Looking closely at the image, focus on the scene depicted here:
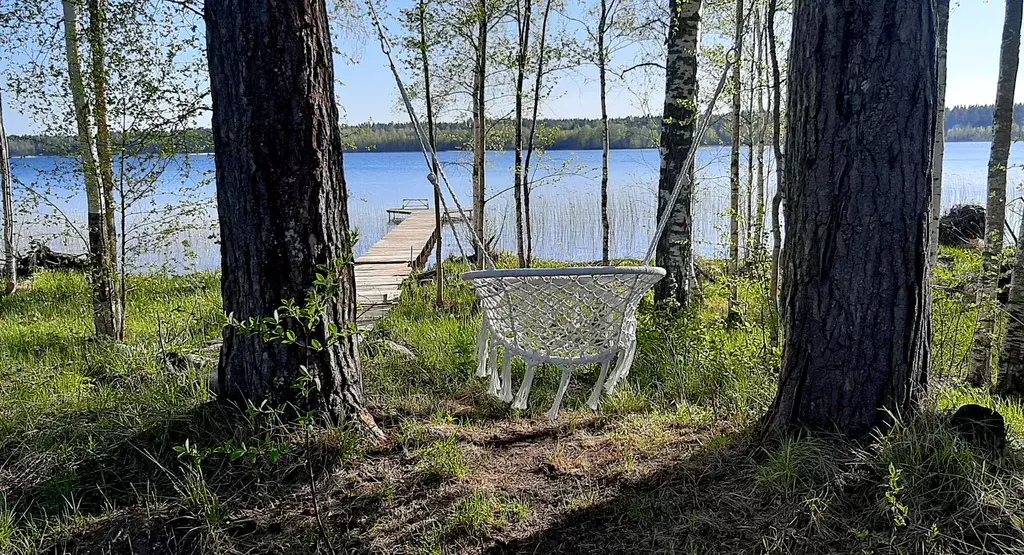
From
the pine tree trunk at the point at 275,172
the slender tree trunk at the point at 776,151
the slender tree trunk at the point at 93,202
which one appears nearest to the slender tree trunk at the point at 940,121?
the slender tree trunk at the point at 776,151

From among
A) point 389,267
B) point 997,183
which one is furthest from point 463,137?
point 997,183

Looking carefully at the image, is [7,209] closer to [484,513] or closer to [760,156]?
[484,513]

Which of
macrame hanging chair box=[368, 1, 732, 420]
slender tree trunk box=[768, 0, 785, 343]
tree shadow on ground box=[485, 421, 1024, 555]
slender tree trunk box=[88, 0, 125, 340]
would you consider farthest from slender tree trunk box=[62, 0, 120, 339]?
slender tree trunk box=[768, 0, 785, 343]

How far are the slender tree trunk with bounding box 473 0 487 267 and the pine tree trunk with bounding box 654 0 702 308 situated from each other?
1.15 m

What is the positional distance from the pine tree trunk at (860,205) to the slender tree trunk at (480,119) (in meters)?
2.40

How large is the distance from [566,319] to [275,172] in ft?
3.44

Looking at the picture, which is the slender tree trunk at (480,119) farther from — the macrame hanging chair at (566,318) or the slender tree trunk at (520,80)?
the macrame hanging chair at (566,318)

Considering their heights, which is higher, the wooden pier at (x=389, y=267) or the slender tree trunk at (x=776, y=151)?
the slender tree trunk at (x=776, y=151)

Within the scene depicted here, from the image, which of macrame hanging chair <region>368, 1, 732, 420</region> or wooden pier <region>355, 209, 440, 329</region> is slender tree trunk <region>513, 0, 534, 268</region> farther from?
macrame hanging chair <region>368, 1, 732, 420</region>

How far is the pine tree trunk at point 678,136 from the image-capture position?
3.51 metres

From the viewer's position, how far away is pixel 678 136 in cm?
356

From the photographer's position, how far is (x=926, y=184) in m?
1.67

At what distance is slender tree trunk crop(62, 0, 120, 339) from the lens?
3.32m

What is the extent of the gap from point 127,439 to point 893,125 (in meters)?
2.47
